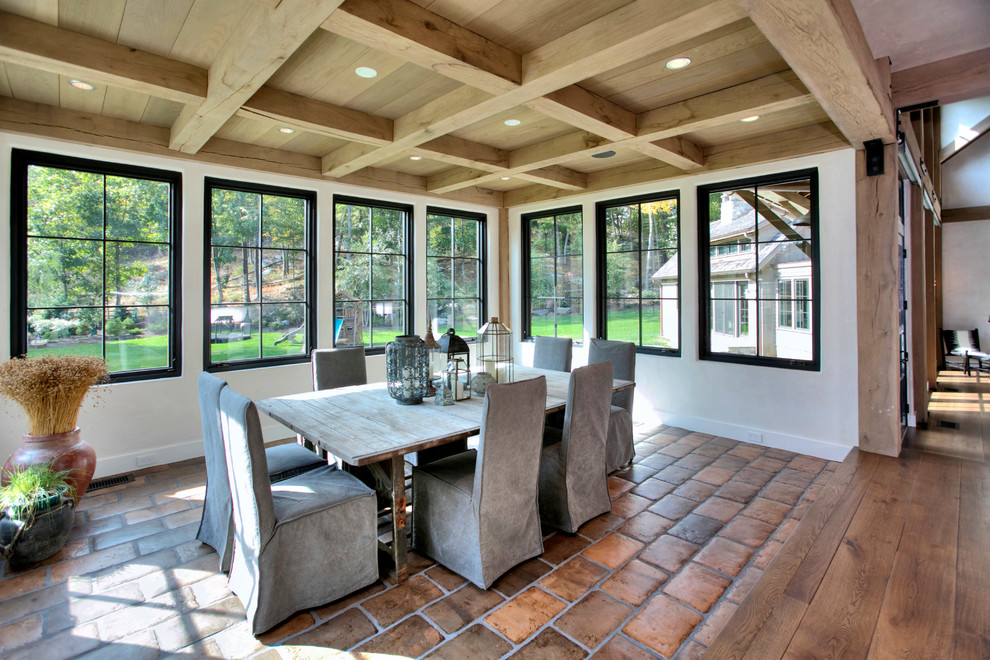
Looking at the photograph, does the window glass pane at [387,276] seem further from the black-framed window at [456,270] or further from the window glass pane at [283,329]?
the window glass pane at [283,329]

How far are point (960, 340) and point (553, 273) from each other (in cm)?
756

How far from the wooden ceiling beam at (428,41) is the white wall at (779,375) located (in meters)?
2.83

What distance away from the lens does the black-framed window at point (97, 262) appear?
3.36m

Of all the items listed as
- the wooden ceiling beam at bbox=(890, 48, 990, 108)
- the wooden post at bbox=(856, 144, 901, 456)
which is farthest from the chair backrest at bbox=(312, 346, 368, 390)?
the wooden ceiling beam at bbox=(890, 48, 990, 108)

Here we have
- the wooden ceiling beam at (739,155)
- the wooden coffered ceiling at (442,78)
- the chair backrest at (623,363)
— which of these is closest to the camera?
the wooden coffered ceiling at (442,78)

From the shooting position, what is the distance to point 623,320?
5.32 meters

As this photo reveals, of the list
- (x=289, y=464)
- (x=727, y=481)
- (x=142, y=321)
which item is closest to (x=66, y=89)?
(x=142, y=321)

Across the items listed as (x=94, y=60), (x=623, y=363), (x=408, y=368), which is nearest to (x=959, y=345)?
(x=623, y=363)

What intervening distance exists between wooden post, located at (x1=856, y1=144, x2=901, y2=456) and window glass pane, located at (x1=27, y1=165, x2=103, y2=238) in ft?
18.5

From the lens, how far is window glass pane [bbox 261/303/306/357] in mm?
4414

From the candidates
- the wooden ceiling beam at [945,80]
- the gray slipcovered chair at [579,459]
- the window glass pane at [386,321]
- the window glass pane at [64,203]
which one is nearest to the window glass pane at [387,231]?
the window glass pane at [386,321]

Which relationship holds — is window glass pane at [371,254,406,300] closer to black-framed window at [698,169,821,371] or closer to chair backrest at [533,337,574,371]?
chair backrest at [533,337,574,371]

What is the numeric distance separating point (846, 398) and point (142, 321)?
18.2 feet

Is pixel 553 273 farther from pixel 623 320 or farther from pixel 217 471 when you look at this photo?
pixel 217 471
